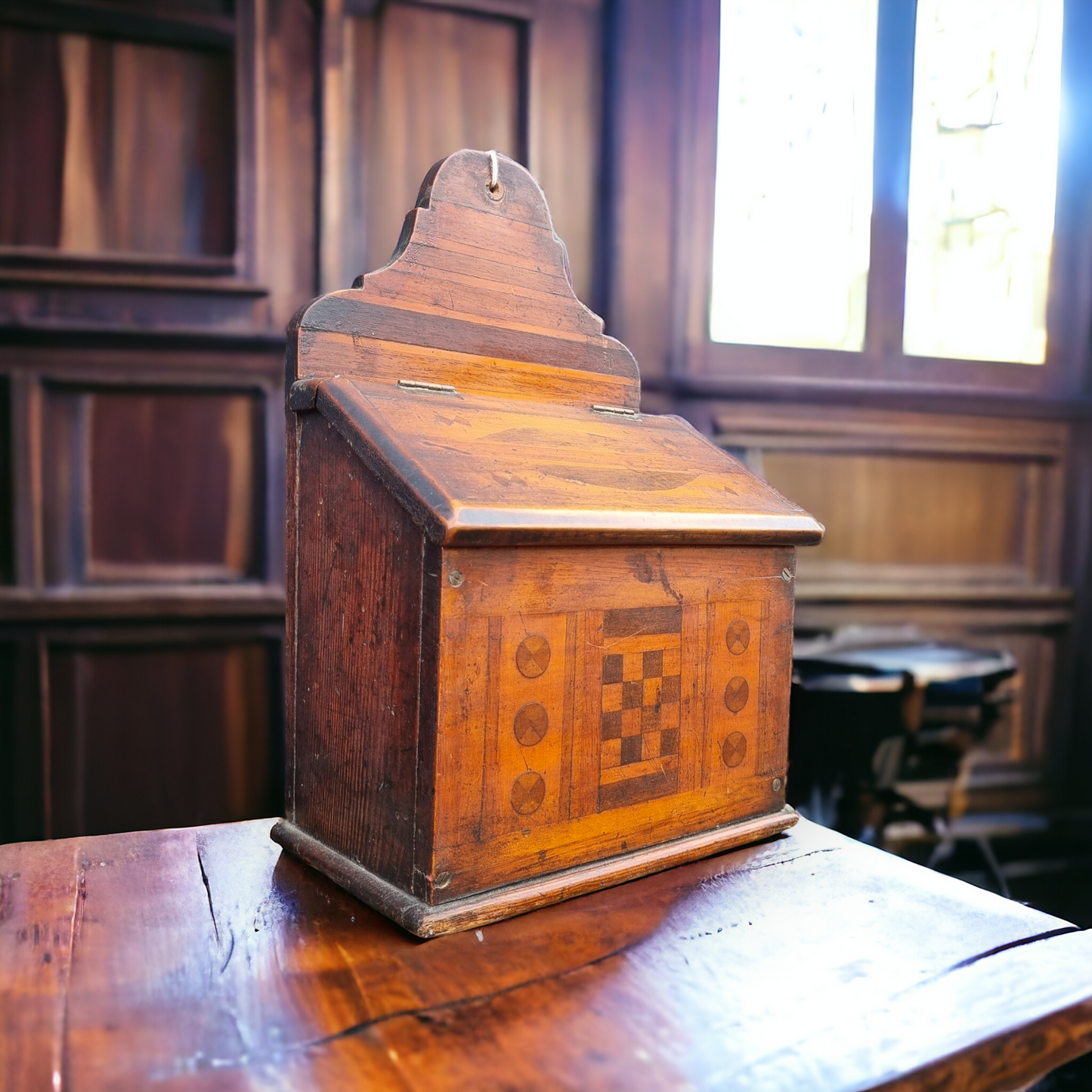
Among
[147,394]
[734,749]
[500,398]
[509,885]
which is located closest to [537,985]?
[509,885]

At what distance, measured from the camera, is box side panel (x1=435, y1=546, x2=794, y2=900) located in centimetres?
79

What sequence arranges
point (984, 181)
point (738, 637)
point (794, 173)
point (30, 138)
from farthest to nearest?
point (984, 181) < point (794, 173) < point (30, 138) < point (738, 637)

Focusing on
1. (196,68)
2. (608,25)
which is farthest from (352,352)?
(608,25)

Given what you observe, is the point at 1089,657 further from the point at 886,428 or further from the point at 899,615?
the point at 886,428

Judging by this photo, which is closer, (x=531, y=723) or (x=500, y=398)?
(x=531, y=723)

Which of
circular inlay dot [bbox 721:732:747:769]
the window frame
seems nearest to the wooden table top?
circular inlay dot [bbox 721:732:747:769]

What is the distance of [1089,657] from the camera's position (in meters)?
2.67

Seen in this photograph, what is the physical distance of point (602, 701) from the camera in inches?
34.9

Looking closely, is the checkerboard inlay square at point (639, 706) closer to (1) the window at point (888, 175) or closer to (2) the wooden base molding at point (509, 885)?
(2) the wooden base molding at point (509, 885)

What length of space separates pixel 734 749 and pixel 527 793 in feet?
1.01

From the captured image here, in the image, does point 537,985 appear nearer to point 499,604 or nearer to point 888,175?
point 499,604

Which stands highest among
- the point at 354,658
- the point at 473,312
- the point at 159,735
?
the point at 473,312

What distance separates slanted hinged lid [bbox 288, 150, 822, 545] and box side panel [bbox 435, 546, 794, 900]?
4 centimetres

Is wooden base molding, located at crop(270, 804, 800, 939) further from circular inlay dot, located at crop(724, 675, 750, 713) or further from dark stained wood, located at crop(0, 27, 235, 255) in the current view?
dark stained wood, located at crop(0, 27, 235, 255)
